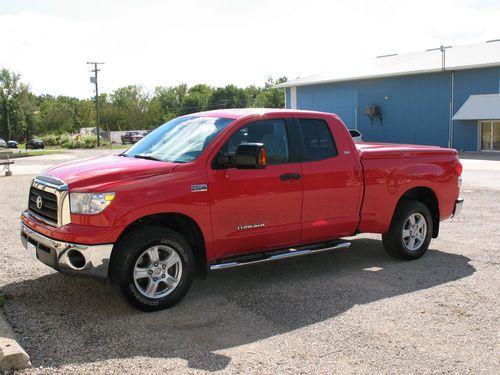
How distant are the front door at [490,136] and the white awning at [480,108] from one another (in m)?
1.63

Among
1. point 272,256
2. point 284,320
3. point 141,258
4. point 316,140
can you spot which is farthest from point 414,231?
point 141,258

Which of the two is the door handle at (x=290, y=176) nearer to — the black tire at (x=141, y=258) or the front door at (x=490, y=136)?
the black tire at (x=141, y=258)

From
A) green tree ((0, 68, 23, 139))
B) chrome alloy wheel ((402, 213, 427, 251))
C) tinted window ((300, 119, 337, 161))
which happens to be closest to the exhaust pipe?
tinted window ((300, 119, 337, 161))

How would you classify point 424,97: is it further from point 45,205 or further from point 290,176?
point 45,205

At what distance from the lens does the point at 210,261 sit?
5844mm

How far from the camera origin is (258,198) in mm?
5977

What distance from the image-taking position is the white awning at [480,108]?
37.0 m

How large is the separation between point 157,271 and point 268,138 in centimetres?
194

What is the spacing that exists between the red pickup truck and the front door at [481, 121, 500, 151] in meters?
34.9

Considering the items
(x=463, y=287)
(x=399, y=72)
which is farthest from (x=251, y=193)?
(x=399, y=72)

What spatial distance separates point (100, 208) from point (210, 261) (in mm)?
1308

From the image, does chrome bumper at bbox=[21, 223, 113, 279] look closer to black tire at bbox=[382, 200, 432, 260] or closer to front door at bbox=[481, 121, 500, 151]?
black tire at bbox=[382, 200, 432, 260]

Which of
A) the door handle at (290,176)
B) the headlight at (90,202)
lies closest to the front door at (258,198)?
the door handle at (290,176)

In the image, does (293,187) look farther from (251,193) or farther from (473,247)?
(473,247)
